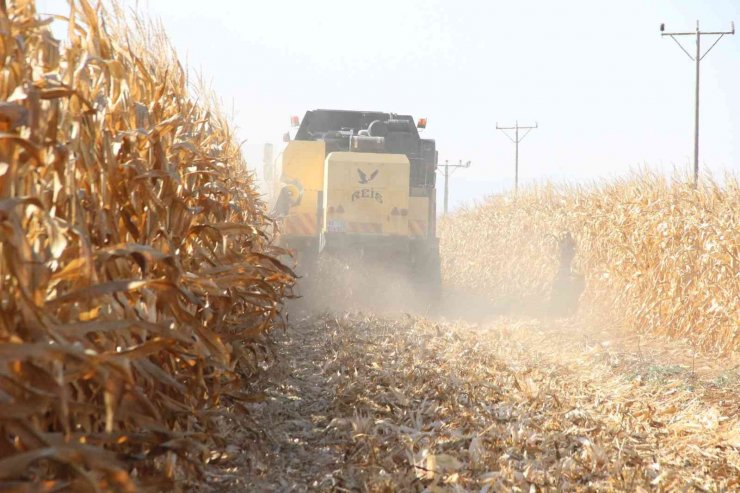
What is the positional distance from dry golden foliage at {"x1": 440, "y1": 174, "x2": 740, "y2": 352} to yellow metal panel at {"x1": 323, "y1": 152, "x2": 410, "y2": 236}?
3.22 metres

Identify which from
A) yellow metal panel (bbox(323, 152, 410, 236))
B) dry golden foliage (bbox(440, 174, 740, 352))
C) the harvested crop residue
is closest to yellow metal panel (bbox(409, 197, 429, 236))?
yellow metal panel (bbox(323, 152, 410, 236))

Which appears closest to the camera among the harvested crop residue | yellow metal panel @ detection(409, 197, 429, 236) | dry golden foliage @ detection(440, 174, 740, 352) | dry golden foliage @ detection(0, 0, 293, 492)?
dry golden foliage @ detection(0, 0, 293, 492)

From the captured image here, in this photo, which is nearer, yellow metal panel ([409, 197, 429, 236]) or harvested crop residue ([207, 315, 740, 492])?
harvested crop residue ([207, 315, 740, 492])

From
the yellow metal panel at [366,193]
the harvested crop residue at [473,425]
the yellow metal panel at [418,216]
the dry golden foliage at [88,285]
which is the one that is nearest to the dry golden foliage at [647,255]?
the harvested crop residue at [473,425]

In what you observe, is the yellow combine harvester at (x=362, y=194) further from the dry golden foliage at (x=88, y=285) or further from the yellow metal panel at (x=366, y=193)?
the dry golden foliage at (x=88, y=285)

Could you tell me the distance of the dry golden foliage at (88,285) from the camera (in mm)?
1549

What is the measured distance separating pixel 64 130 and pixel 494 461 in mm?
2234

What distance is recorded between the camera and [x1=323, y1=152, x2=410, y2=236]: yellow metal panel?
10.2 meters

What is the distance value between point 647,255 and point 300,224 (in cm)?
488

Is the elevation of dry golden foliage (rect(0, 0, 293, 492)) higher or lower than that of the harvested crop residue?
higher

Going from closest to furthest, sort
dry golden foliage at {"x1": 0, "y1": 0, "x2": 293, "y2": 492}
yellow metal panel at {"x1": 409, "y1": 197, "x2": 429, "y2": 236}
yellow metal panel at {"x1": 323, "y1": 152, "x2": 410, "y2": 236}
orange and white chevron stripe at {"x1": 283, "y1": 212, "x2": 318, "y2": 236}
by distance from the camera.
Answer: dry golden foliage at {"x1": 0, "y1": 0, "x2": 293, "y2": 492} < yellow metal panel at {"x1": 323, "y1": 152, "x2": 410, "y2": 236} < orange and white chevron stripe at {"x1": 283, "y1": 212, "x2": 318, "y2": 236} < yellow metal panel at {"x1": 409, "y1": 197, "x2": 429, "y2": 236}

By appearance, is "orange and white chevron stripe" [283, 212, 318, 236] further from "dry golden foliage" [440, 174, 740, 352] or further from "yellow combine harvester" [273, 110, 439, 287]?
"dry golden foliage" [440, 174, 740, 352]

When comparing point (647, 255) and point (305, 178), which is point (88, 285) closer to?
point (305, 178)

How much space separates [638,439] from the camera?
3898 millimetres
